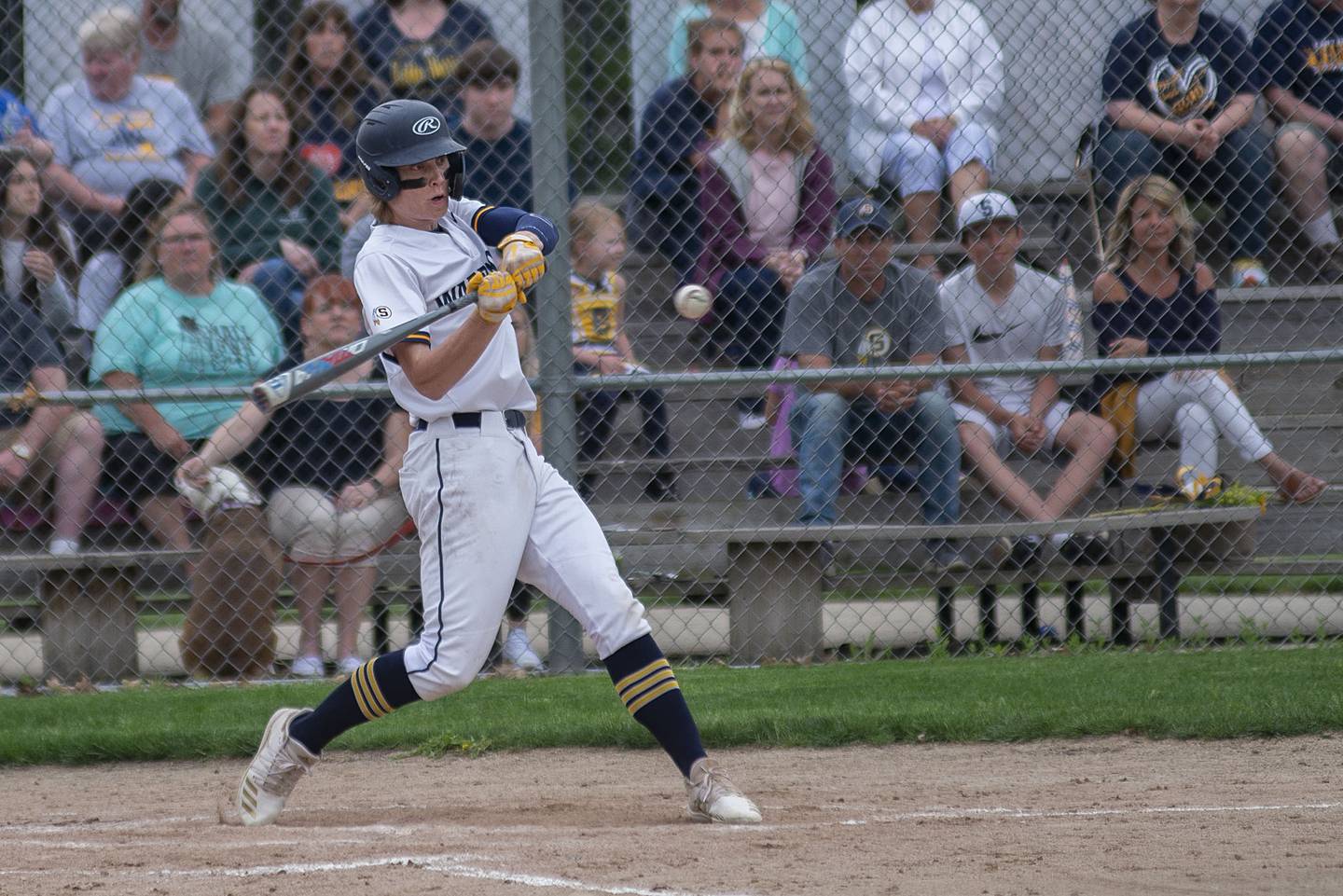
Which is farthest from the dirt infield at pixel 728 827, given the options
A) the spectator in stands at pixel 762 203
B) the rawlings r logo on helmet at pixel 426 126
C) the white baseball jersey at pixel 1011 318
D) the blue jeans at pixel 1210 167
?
the blue jeans at pixel 1210 167

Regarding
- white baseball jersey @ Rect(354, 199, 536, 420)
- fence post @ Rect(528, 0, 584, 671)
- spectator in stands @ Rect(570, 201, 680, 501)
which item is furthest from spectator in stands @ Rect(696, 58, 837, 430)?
white baseball jersey @ Rect(354, 199, 536, 420)

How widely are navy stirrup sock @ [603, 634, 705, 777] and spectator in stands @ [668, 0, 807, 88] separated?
3.22m

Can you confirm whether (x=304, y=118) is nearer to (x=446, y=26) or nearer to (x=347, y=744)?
(x=446, y=26)

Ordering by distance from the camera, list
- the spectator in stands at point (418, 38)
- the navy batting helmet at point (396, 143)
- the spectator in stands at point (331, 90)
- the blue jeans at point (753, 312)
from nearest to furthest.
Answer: the navy batting helmet at point (396, 143) < the blue jeans at point (753, 312) < the spectator in stands at point (331, 90) < the spectator in stands at point (418, 38)

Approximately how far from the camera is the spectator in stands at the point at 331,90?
265 inches

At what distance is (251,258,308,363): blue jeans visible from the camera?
20.7ft

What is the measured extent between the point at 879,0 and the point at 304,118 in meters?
2.59

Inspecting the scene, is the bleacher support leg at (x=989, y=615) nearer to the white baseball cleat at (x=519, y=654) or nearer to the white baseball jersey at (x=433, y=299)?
the white baseball cleat at (x=519, y=654)

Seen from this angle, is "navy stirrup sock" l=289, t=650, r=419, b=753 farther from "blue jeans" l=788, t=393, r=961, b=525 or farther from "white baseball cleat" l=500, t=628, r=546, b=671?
"blue jeans" l=788, t=393, r=961, b=525

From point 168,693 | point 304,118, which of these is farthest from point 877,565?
point 304,118

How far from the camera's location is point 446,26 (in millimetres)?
7105

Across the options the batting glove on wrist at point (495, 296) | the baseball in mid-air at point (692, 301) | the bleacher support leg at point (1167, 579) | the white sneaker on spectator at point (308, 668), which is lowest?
the white sneaker on spectator at point (308, 668)

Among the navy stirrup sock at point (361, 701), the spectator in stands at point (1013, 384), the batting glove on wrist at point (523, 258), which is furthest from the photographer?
the spectator in stands at point (1013, 384)

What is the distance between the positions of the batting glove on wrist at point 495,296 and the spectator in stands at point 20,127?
3.71 meters
